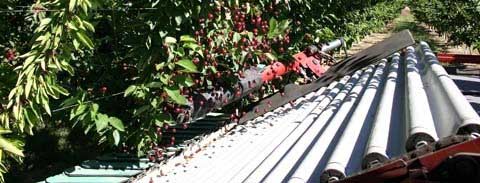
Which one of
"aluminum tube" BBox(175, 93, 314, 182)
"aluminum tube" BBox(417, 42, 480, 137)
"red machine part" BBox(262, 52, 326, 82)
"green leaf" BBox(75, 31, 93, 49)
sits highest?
"green leaf" BBox(75, 31, 93, 49)

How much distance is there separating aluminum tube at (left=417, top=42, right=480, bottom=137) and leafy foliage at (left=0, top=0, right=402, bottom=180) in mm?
1433

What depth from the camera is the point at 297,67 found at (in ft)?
20.5

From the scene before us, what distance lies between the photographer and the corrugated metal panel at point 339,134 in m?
2.09

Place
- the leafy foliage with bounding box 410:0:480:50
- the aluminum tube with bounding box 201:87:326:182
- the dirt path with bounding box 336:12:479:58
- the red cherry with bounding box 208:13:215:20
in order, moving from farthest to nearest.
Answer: the dirt path with bounding box 336:12:479:58, the leafy foliage with bounding box 410:0:480:50, the red cherry with bounding box 208:13:215:20, the aluminum tube with bounding box 201:87:326:182

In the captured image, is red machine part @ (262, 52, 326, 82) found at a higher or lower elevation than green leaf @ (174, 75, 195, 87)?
lower

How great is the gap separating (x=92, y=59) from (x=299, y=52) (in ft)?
10.1

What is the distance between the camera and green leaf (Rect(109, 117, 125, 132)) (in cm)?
377

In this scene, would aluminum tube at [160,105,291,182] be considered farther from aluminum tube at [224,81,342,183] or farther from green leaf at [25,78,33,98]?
green leaf at [25,78,33,98]

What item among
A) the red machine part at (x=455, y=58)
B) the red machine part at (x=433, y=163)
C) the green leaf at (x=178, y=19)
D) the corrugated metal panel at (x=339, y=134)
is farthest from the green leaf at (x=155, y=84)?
the red machine part at (x=455, y=58)

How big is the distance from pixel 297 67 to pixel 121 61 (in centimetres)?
239

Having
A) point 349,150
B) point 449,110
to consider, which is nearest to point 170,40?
point 349,150

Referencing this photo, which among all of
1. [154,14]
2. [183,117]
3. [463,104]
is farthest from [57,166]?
[463,104]

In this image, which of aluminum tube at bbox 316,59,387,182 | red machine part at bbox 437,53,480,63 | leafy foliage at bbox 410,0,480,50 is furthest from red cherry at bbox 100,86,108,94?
leafy foliage at bbox 410,0,480,50

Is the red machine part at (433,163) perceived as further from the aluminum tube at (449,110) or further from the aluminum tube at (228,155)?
the aluminum tube at (228,155)
